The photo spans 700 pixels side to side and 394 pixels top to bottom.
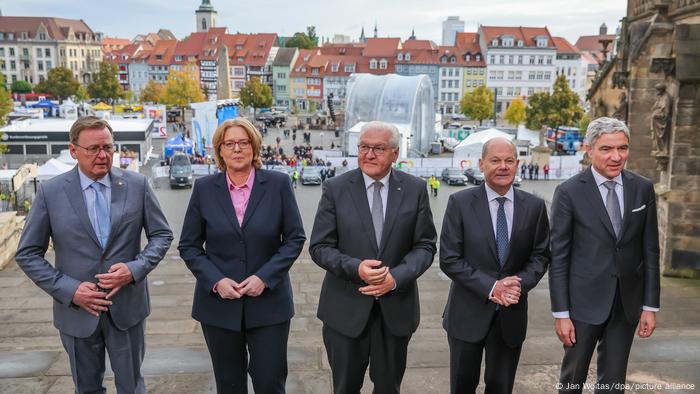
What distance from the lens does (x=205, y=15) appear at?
5217 inches

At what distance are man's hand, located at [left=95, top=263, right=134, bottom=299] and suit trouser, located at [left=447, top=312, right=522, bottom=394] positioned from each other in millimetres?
2056

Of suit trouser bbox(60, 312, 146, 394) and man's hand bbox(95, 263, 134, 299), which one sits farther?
suit trouser bbox(60, 312, 146, 394)

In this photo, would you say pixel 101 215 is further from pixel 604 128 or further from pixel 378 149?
pixel 604 128

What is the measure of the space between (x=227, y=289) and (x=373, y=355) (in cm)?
100

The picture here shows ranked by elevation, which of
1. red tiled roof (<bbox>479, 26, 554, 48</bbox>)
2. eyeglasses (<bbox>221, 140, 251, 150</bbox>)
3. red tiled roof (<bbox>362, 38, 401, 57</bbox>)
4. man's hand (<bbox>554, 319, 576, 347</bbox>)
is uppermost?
red tiled roof (<bbox>479, 26, 554, 48</bbox>)

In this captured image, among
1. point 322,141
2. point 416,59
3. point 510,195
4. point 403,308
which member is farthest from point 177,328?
point 416,59

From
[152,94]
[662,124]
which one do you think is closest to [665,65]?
[662,124]

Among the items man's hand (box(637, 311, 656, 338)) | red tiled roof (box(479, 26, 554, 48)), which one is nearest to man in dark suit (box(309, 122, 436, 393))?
man's hand (box(637, 311, 656, 338))

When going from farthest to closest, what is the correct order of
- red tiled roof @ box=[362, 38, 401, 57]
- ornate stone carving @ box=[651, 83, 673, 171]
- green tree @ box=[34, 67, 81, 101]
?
green tree @ box=[34, 67, 81, 101], red tiled roof @ box=[362, 38, 401, 57], ornate stone carving @ box=[651, 83, 673, 171]

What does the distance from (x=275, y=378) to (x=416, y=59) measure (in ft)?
270

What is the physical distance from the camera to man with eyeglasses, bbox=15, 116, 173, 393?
12.6ft

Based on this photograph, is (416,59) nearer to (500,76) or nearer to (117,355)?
(500,76)

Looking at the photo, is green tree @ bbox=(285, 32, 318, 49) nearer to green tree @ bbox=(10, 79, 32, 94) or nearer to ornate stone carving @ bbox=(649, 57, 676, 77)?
green tree @ bbox=(10, 79, 32, 94)

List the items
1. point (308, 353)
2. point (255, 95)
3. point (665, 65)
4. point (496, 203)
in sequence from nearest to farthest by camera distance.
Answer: point (496, 203) < point (308, 353) < point (665, 65) < point (255, 95)
